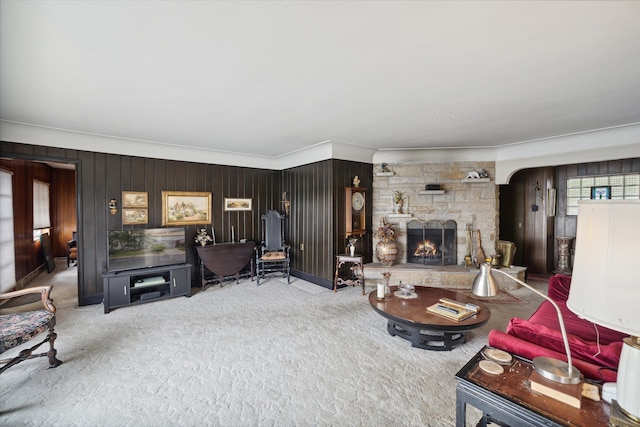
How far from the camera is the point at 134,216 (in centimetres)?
430

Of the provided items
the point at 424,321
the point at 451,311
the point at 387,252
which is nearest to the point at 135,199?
the point at 387,252

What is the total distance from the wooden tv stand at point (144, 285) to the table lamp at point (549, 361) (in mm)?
4048

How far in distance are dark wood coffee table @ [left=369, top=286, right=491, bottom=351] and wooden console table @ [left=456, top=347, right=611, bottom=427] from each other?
106 cm

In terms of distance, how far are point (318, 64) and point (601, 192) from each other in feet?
19.5

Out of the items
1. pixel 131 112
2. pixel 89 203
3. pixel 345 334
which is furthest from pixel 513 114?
pixel 89 203

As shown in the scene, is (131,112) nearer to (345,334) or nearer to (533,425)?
(345,334)

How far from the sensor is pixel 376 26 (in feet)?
5.40

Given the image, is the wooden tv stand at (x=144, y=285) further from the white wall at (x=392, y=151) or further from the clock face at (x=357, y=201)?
the clock face at (x=357, y=201)

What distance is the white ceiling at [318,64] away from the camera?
154cm

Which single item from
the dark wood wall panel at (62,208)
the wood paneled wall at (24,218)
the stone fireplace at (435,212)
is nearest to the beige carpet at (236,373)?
Answer: the stone fireplace at (435,212)

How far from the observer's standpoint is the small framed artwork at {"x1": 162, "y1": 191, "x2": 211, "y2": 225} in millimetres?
4591

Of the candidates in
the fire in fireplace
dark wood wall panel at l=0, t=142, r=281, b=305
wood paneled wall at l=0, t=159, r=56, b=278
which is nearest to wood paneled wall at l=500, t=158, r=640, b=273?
the fire in fireplace

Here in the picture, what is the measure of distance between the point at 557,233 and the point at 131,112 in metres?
7.36

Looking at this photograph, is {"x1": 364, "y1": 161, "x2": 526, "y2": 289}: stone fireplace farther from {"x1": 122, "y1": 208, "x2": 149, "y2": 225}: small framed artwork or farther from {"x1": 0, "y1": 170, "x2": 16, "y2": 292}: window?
{"x1": 0, "y1": 170, "x2": 16, "y2": 292}: window
